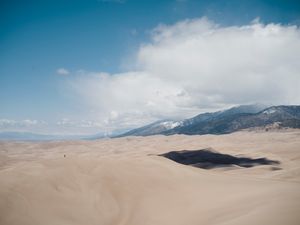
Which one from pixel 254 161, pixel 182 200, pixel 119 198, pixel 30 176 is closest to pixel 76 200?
pixel 119 198

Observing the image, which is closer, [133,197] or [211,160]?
[133,197]

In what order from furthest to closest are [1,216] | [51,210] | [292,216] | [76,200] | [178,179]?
[178,179]
[76,200]
[51,210]
[1,216]
[292,216]

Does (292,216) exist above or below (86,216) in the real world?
above

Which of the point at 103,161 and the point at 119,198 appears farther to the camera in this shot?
the point at 103,161

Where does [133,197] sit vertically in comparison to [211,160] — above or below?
above

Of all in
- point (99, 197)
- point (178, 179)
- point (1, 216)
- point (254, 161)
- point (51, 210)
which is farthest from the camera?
point (254, 161)

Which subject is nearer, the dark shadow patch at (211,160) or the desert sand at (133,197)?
the desert sand at (133,197)

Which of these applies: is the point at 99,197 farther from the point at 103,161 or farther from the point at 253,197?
the point at 253,197

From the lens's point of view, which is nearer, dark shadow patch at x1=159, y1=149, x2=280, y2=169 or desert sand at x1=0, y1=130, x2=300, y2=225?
desert sand at x1=0, y1=130, x2=300, y2=225
